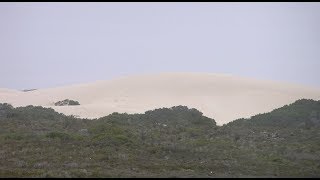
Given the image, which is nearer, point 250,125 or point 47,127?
point 47,127

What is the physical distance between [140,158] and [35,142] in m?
4.71

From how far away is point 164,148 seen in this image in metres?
15.1

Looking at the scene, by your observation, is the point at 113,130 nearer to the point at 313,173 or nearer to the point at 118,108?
the point at 313,173

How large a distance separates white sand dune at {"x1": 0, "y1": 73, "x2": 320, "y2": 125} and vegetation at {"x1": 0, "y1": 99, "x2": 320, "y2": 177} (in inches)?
378

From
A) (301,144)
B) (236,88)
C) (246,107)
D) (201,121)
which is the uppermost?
(236,88)

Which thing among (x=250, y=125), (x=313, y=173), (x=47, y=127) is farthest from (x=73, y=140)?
(x=250, y=125)

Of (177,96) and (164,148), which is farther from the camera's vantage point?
(177,96)

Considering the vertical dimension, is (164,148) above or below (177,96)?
below

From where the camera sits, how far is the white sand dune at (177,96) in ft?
118

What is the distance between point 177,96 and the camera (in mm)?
41688

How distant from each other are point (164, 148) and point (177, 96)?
26.7 metres

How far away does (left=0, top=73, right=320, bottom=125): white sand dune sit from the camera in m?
36.0

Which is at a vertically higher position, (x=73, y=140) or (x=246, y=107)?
(x=246, y=107)

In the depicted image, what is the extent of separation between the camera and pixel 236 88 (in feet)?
148
